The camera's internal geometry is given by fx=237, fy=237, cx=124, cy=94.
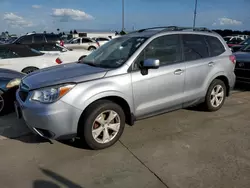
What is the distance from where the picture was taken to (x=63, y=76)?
345 centimetres

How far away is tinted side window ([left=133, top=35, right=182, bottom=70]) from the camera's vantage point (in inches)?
151

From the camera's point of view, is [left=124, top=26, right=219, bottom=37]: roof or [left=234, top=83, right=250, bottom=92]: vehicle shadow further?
[left=234, top=83, right=250, bottom=92]: vehicle shadow

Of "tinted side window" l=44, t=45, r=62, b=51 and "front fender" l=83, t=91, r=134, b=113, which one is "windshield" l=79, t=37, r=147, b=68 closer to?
"front fender" l=83, t=91, r=134, b=113

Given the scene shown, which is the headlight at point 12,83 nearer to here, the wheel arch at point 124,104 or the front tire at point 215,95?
the wheel arch at point 124,104

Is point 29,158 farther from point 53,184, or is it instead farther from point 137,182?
point 137,182

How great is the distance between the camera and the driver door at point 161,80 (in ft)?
12.2

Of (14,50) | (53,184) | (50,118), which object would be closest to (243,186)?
(53,184)

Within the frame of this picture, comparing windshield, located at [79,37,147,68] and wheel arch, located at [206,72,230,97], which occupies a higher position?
windshield, located at [79,37,147,68]

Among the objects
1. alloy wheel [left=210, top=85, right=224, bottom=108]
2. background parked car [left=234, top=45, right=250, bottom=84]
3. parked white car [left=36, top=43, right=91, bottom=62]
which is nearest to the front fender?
alloy wheel [left=210, top=85, right=224, bottom=108]

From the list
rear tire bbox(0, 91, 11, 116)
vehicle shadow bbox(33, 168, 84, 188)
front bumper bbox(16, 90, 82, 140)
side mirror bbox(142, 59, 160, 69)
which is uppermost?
side mirror bbox(142, 59, 160, 69)

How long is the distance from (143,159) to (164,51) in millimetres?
1893

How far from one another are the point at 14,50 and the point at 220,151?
675 centimetres

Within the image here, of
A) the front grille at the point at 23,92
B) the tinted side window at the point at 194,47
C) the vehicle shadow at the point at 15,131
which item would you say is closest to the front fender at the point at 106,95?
the front grille at the point at 23,92

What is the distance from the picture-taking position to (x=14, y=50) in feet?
24.7
